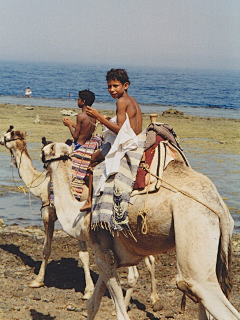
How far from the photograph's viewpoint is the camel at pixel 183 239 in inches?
190

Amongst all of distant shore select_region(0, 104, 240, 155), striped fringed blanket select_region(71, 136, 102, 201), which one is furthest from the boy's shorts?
distant shore select_region(0, 104, 240, 155)

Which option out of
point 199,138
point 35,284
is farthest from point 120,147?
point 199,138

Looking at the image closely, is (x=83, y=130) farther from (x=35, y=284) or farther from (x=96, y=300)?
(x=96, y=300)

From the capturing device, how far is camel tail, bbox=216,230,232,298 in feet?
16.8

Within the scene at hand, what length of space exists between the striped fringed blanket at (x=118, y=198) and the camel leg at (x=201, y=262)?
25.5 inches

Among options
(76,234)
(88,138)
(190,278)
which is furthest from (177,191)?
(88,138)

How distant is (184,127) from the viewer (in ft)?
93.8

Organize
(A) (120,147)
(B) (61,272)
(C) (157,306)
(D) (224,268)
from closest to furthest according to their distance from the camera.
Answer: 1. (D) (224,268)
2. (A) (120,147)
3. (C) (157,306)
4. (B) (61,272)

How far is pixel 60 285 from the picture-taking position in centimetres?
821

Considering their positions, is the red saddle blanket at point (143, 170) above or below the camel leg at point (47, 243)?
above


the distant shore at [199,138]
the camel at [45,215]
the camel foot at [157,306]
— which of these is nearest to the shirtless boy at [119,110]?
the camel at [45,215]

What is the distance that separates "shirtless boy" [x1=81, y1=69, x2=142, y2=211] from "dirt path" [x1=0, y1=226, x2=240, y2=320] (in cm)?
199

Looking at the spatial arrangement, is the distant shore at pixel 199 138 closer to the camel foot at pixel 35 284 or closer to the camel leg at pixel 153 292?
the camel leg at pixel 153 292

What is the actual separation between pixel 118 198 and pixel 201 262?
1.05 metres
